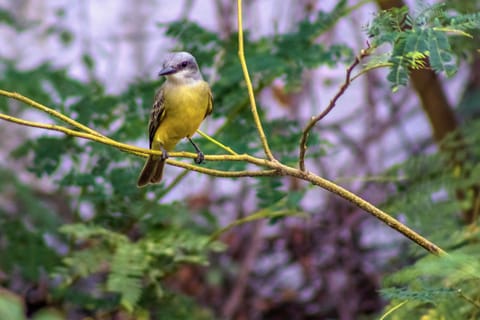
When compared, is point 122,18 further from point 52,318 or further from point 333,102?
point 52,318

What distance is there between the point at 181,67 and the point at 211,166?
1.17ft

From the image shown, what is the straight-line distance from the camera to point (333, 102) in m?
1.49

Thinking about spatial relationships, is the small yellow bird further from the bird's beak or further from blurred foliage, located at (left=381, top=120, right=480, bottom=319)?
blurred foliage, located at (left=381, top=120, right=480, bottom=319)

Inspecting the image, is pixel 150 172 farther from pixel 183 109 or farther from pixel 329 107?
pixel 329 107

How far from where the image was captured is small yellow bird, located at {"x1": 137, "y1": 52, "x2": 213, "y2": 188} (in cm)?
264

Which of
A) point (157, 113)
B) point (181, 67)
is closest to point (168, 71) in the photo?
point (181, 67)

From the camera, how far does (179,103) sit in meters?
2.64

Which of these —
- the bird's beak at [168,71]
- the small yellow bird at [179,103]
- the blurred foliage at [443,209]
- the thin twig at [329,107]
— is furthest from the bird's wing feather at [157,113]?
the thin twig at [329,107]

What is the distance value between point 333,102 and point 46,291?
2.16 meters

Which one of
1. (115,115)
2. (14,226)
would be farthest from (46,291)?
(115,115)

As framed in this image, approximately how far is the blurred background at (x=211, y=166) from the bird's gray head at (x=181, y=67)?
0.24m

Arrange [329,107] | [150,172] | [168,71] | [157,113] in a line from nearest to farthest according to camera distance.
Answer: [329,107] → [168,71] → [157,113] → [150,172]

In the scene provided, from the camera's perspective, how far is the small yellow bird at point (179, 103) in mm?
2637

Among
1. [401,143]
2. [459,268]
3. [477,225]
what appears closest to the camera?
[459,268]
